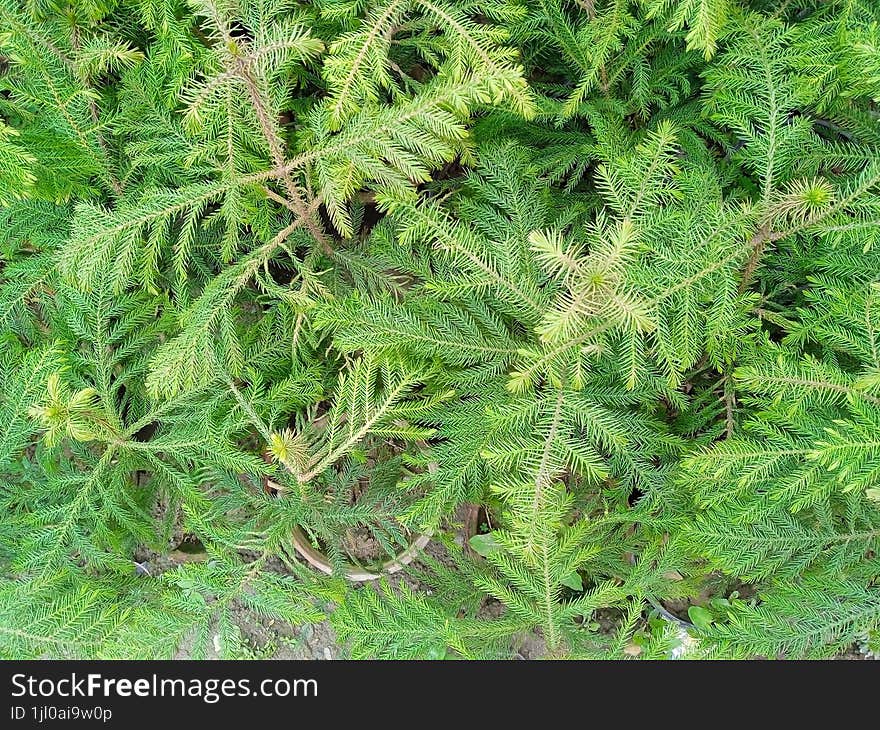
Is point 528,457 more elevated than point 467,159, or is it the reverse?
point 467,159

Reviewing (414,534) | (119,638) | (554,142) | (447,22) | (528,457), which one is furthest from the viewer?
(414,534)

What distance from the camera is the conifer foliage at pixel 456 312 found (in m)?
1.56

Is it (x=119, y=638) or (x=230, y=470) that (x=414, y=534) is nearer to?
(x=230, y=470)

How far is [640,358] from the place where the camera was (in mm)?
1566

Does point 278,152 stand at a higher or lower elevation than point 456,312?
higher

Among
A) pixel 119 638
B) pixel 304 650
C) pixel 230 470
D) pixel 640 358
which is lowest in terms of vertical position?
pixel 304 650

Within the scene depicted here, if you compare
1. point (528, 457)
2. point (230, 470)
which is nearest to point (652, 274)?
point (528, 457)

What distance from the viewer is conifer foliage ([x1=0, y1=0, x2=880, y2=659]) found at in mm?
1561

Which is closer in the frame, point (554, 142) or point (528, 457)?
point (528, 457)

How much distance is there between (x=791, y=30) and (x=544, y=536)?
1.43m

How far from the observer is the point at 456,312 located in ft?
5.87

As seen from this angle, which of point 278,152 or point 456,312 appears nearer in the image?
point 278,152

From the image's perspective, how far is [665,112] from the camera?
187 cm

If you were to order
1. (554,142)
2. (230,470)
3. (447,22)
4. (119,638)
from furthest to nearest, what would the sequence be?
(230,470) < (554,142) < (119,638) < (447,22)
